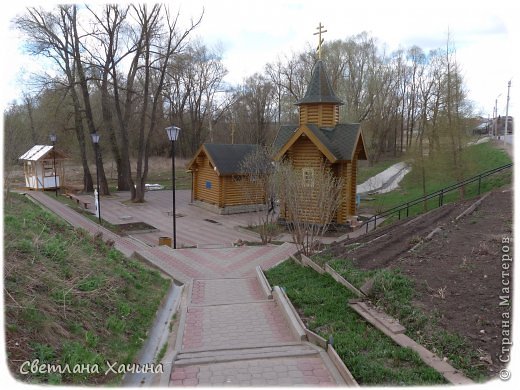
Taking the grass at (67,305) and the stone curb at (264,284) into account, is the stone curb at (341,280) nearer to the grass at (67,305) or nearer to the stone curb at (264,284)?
the stone curb at (264,284)

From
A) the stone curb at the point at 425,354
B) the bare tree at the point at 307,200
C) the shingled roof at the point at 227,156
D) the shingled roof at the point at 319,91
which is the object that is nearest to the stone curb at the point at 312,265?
the bare tree at the point at 307,200

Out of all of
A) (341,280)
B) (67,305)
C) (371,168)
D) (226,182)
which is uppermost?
(226,182)

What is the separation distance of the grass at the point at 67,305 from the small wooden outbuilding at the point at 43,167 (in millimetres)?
22199

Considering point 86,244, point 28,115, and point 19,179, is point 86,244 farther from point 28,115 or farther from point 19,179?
point 19,179

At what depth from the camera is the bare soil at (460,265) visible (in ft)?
16.7

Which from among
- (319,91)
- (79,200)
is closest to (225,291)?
(319,91)

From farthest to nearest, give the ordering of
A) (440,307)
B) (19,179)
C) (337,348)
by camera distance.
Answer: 1. (19,179)
2. (440,307)
3. (337,348)

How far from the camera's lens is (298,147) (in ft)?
60.0

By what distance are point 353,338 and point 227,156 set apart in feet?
63.5

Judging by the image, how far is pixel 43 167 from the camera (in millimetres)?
28469

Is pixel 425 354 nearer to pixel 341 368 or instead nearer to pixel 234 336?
pixel 341 368

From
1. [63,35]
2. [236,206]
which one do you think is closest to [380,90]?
[236,206]

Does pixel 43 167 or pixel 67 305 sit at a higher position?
pixel 43 167

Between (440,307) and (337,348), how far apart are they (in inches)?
69.5
